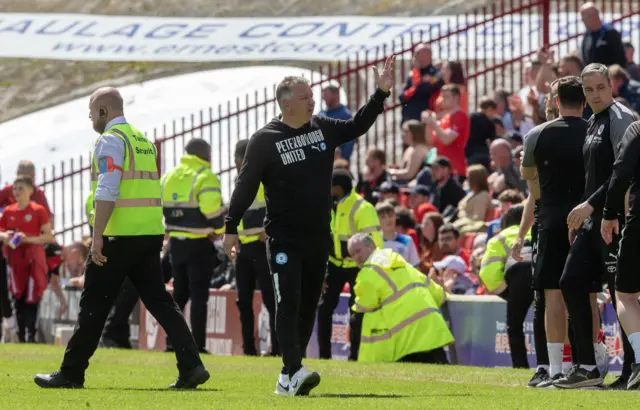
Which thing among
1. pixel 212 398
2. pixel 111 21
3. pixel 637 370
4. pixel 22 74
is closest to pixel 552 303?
pixel 637 370

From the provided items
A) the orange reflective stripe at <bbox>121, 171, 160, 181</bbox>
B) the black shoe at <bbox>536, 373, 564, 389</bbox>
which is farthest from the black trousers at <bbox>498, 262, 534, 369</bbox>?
the orange reflective stripe at <bbox>121, 171, 160, 181</bbox>

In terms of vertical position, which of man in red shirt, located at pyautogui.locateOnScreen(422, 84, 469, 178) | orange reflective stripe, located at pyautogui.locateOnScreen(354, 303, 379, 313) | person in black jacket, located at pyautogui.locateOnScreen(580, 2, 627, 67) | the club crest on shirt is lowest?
orange reflective stripe, located at pyautogui.locateOnScreen(354, 303, 379, 313)

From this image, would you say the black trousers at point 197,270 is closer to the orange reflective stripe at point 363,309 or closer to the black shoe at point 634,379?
the orange reflective stripe at point 363,309

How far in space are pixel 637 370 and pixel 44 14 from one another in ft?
74.4

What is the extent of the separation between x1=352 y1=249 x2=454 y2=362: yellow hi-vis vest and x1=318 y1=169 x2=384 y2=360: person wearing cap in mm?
1104

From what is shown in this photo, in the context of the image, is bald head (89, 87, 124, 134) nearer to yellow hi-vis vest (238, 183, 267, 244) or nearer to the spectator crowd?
yellow hi-vis vest (238, 183, 267, 244)

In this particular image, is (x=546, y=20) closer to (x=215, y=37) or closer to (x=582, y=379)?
(x=215, y=37)

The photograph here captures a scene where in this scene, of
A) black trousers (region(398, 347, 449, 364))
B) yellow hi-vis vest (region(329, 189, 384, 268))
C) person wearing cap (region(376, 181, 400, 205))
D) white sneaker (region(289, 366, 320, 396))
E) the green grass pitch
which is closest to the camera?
the green grass pitch

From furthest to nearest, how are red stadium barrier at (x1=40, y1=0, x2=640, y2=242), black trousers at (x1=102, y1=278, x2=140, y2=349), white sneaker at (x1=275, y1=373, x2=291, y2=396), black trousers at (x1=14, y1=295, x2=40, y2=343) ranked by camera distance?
red stadium barrier at (x1=40, y1=0, x2=640, y2=242), black trousers at (x1=14, y1=295, x2=40, y2=343), black trousers at (x1=102, y1=278, x2=140, y2=349), white sneaker at (x1=275, y1=373, x2=291, y2=396)

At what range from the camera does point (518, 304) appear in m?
14.9

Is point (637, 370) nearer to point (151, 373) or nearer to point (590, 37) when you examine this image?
point (151, 373)

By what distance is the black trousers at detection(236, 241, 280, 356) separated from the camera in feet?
54.1

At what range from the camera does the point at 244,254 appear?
1670 cm

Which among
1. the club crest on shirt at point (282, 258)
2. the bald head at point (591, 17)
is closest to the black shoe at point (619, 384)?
the club crest on shirt at point (282, 258)
